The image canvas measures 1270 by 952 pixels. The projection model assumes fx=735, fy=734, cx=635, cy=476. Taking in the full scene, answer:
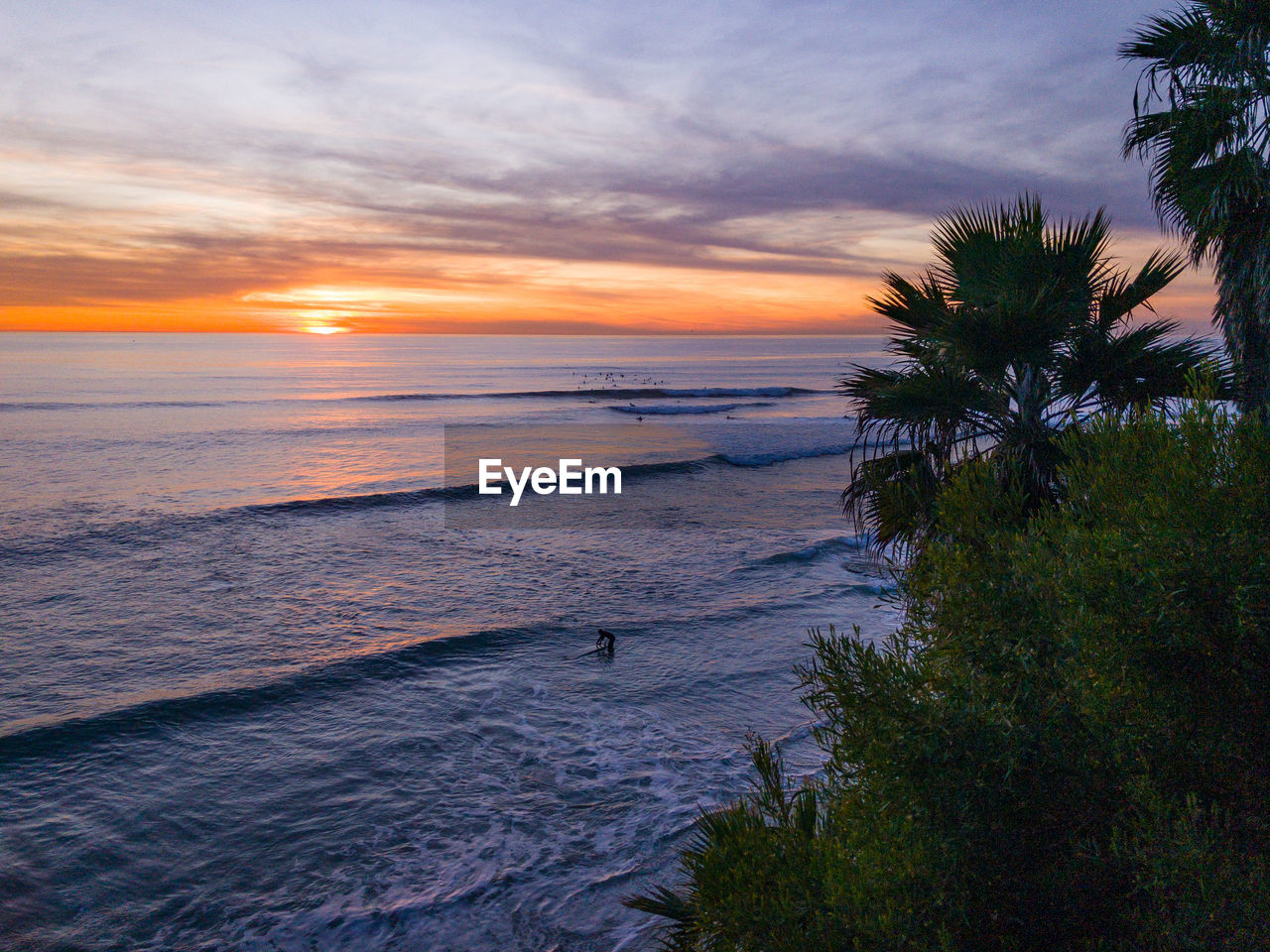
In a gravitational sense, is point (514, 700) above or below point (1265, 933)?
below

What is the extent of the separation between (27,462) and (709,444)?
31.4m

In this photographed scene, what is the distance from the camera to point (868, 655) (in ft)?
13.1

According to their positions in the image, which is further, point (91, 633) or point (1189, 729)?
point (91, 633)

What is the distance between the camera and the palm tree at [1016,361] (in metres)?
7.52

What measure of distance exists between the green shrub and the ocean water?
4.02ft

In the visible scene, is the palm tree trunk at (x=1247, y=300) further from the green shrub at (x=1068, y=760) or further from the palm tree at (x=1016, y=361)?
the green shrub at (x=1068, y=760)

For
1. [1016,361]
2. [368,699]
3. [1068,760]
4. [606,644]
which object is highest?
[1016,361]

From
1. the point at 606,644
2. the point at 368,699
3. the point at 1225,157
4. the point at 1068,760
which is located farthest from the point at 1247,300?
the point at 368,699

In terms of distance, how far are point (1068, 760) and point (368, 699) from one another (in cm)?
1084

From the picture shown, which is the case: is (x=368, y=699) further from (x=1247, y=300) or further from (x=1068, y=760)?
(x=1247, y=300)

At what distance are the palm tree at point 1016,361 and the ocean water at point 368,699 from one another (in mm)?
4012

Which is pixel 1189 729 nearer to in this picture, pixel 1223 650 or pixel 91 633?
pixel 1223 650

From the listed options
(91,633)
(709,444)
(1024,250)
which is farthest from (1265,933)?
(709,444)

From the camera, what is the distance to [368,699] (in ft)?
39.6
